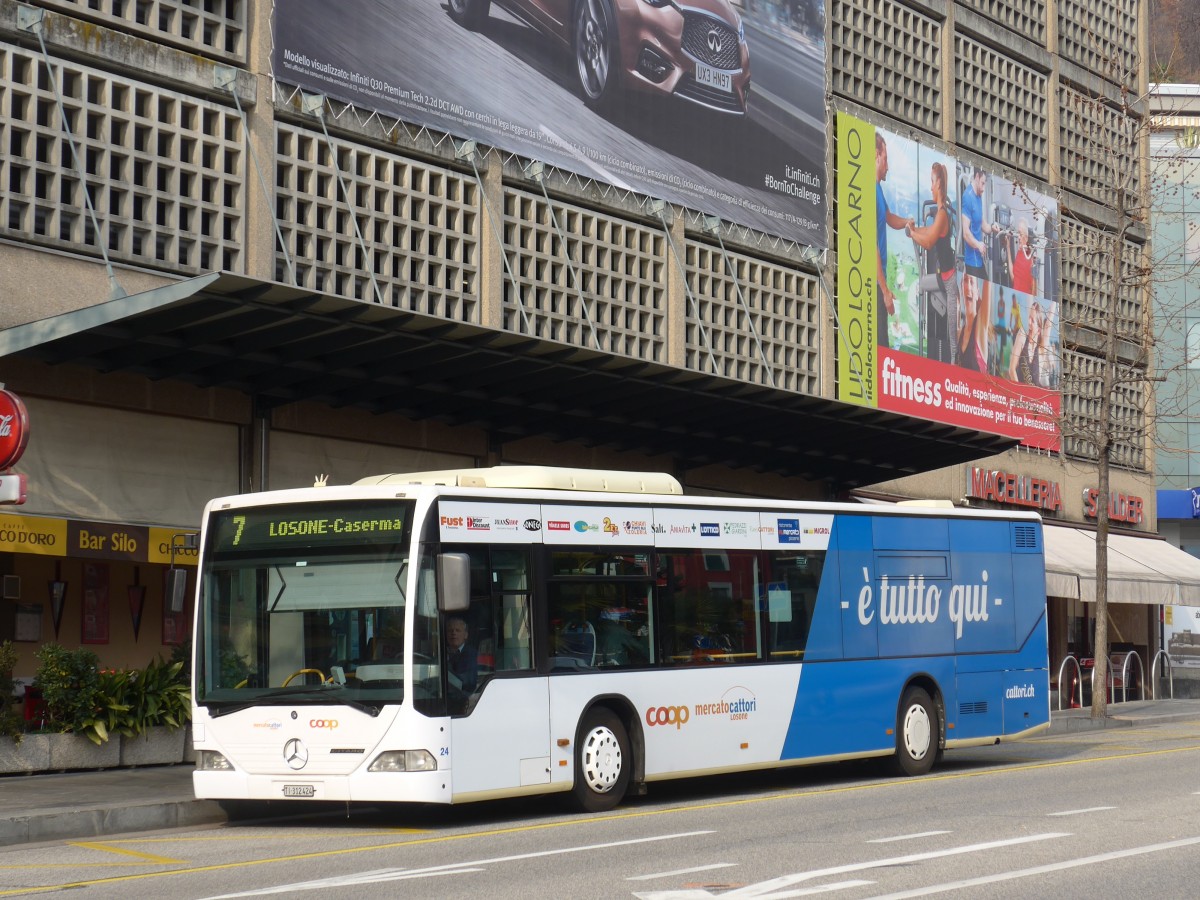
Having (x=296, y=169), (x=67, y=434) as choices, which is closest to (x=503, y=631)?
(x=67, y=434)

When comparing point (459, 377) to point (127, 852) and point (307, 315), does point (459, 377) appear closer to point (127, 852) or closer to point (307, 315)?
point (307, 315)

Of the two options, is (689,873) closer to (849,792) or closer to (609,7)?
(849,792)

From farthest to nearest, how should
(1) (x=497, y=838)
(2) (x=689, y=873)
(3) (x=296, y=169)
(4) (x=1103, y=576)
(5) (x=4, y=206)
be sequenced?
(4) (x=1103, y=576) → (3) (x=296, y=169) → (5) (x=4, y=206) → (1) (x=497, y=838) → (2) (x=689, y=873)

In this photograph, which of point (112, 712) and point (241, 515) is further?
point (112, 712)

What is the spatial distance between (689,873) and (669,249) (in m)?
17.9

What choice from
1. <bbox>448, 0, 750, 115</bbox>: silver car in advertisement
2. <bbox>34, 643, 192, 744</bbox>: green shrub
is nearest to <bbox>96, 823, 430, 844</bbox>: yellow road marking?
<bbox>34, 643, 192, 744</bbox>: green shrub

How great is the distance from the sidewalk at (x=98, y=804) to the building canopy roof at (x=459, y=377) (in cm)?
432

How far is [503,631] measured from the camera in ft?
46.8

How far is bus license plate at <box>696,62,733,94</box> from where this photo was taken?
2747 cm

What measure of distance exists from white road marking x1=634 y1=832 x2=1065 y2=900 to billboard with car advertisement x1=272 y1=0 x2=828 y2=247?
13.5m

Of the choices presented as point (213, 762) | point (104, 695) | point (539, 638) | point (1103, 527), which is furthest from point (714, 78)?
point (213, 762)

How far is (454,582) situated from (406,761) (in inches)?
56.9

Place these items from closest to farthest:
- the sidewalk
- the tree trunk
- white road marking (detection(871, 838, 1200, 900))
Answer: white road marking (detection(871, 838, 1200, 900))
the sidewalk
the tree trunk

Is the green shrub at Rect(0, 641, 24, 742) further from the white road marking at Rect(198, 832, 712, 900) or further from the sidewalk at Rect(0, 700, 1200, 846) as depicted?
the white road marking at Rect(198, 832, 712, 900)
